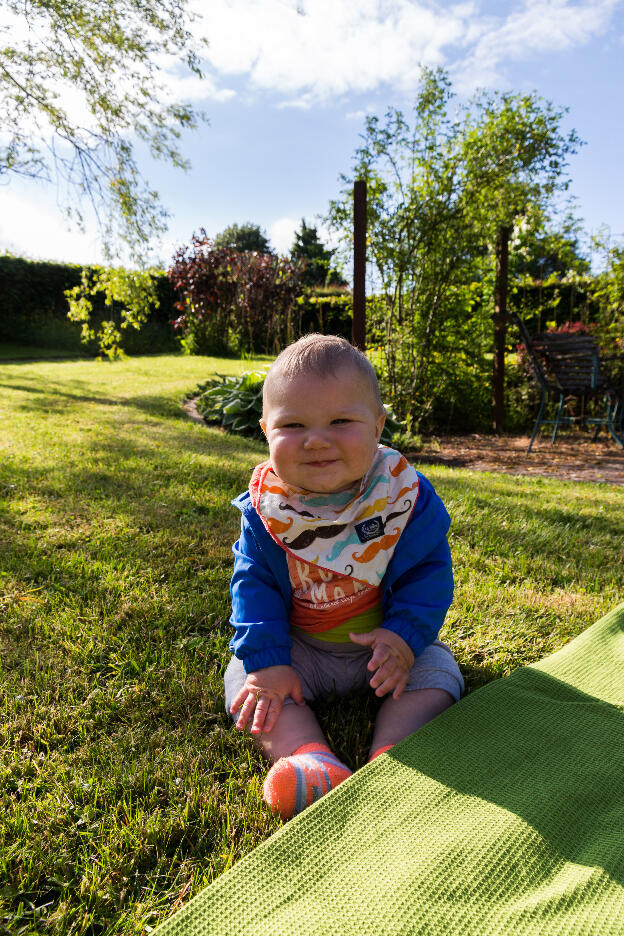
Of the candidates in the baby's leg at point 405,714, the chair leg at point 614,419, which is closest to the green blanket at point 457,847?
the baby's leg at point 405,714

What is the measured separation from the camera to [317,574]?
156 cm

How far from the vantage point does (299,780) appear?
1207 mm

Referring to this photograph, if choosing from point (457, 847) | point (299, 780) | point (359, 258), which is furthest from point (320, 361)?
point (359, 258)

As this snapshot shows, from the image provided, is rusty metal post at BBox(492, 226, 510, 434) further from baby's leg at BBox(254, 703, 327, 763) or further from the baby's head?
→ baby's leg at BBox(254, 703, 327, 763)

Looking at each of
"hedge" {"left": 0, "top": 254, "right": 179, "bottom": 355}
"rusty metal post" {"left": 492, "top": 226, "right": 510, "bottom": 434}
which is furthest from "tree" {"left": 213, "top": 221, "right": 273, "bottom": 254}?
"rusty metal post" {"left": 492, "top": 226, "right": 510, "bottom": 434}

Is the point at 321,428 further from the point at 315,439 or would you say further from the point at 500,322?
the point at 500,322

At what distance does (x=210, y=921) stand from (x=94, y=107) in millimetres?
8336

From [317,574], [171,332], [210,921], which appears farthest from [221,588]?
[171,332]

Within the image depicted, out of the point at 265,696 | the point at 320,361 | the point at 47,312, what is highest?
the point at 47,312

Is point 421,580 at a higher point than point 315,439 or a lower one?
lower

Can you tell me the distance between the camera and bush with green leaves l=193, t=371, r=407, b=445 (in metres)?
5.84

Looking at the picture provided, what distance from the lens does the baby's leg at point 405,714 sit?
1405 mm

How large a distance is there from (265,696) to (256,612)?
0.70 ft

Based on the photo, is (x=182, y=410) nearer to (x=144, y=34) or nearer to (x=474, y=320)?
(x=474, y=320)
